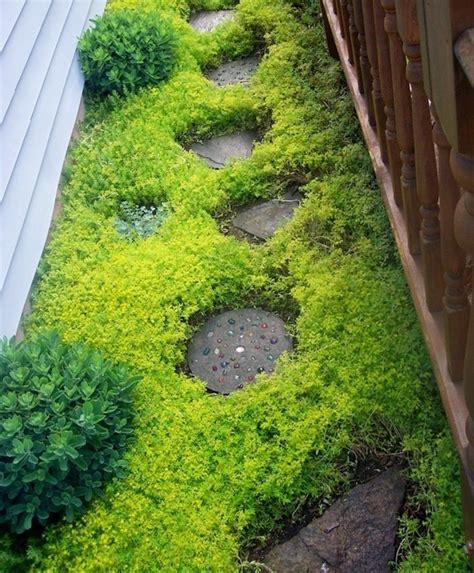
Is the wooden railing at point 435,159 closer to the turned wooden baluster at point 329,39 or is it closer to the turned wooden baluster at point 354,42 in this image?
the turned wooden baluster at point 354,42

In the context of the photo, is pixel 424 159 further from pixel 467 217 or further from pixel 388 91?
pixel 467 217

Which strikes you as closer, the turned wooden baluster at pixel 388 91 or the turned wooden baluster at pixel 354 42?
the turned wooden baluster at pixel 388 91

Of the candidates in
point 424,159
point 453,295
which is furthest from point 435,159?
point 453,295

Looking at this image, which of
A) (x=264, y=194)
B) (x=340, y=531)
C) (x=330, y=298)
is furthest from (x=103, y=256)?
(x=340, y=531)

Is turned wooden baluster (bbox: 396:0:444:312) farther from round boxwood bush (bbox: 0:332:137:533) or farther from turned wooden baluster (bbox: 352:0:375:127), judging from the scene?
round boxwood bush (bbox: 0:332:137:533)

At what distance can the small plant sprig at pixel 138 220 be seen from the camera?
3.75 m

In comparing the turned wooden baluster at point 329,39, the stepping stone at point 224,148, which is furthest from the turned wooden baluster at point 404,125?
the turned wooden baluster at point 329,39

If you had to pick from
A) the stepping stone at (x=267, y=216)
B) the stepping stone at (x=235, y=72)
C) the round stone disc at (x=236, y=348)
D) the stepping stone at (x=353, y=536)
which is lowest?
the stepping stone at (x=353, y=536)

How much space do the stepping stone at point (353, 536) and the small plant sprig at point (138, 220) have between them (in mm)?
1736

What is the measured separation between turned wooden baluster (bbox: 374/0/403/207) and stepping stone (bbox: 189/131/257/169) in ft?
4.90

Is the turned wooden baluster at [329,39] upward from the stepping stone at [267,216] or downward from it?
upward

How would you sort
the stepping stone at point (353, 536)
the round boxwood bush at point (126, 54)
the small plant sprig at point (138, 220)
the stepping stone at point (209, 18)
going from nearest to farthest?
the stepping stone at point (353, 536), the small plant sprig at point (138, 220), the round boxwood bush at point (126, 54), the stepping stone at point (209, 18)

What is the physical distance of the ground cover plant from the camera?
100 inches

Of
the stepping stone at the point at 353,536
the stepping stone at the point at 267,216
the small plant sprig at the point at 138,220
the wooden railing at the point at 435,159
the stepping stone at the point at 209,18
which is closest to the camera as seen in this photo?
the wooden railing at the point at 435,159
